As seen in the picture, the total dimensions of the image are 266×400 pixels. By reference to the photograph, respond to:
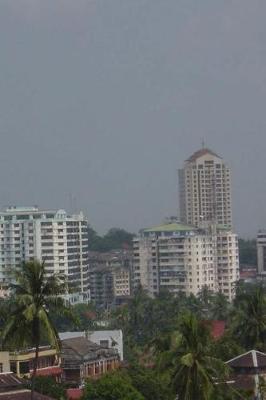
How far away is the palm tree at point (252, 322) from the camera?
70312 mm

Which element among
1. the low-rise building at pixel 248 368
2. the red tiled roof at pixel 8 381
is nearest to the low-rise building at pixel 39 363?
the low-rise building at pixel 248 368

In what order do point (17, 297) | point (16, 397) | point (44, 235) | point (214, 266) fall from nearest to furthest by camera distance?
point (17, 297) → point (16, 397) → point (44, 235) → point (214, 266)

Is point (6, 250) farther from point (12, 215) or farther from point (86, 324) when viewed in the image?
point (86, 324)

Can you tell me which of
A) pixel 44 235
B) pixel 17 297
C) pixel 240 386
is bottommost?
pixel 240 386

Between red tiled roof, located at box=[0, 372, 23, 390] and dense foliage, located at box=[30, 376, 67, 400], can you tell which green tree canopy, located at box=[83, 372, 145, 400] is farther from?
dense foliage, located at box=[30, 376, 67, 400]

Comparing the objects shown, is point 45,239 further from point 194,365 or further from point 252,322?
point 194,365

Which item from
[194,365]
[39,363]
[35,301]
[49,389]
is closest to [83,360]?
[39,363]

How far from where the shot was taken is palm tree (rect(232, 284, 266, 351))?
70.3 meters

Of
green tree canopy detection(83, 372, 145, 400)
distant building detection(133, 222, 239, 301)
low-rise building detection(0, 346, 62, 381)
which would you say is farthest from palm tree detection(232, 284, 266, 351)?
distant building detection(133, 222, 239, 301)

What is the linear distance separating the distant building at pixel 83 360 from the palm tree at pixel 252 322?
26.2 ft

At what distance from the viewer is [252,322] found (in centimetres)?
7081

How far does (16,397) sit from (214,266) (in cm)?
14606

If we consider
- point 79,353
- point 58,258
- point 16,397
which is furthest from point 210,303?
point 16,397

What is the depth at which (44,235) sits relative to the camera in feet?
611
